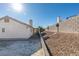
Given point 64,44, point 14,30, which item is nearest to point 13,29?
point 14,30

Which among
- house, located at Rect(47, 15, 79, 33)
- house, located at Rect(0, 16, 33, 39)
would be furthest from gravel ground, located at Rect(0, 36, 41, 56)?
house, located at Rect(47, 15, 79, 33)

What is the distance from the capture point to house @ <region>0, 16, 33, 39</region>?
3357 millimetres

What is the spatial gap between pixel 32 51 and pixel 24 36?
0.87ft

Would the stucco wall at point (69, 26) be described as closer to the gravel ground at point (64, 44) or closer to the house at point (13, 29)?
the gravel ground at point (64, 44)

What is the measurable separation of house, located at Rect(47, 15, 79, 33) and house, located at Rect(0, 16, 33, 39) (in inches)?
14.8

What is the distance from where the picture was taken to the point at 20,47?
133 inches

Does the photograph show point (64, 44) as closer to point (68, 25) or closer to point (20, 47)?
point (68, 25)

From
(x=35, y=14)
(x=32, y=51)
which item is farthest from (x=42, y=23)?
(x=32, y=51)

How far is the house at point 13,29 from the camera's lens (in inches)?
132

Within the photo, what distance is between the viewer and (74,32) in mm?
3312

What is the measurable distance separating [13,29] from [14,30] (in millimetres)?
22

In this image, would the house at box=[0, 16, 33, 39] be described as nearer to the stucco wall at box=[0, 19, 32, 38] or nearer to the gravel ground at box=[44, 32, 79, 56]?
the stucco wall at box=[0, 19, 32, 38]

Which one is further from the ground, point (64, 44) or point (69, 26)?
point (69, 26)

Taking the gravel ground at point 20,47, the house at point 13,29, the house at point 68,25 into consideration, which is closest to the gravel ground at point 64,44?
the house at point 68,25
